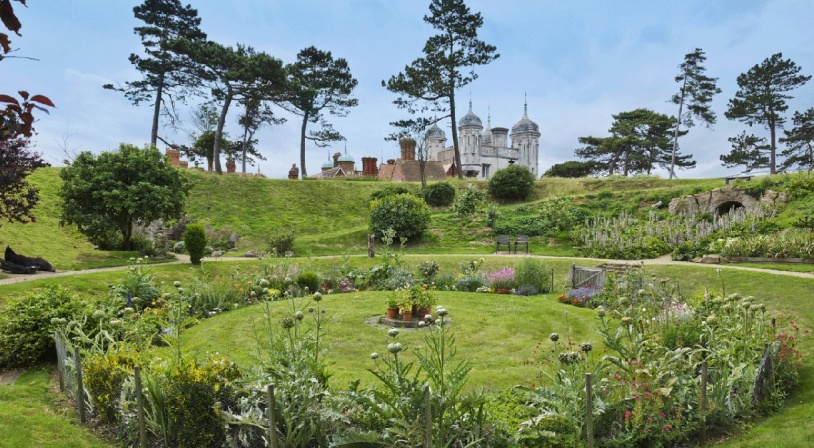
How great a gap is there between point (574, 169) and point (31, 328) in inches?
1849

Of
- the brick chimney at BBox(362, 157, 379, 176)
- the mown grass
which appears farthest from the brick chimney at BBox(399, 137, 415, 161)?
the mown grass

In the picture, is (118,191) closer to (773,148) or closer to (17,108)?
(17,108)

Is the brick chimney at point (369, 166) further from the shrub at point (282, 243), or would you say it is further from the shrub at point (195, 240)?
the shrub at point (195, 240)

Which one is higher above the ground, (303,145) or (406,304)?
(303,145)

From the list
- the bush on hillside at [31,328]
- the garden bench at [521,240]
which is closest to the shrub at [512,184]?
the garden bench at [521,240]

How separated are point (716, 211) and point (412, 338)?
1897 centimetres

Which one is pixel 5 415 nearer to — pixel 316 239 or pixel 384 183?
pixel 316 239

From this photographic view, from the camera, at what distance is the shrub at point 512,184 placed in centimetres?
3145

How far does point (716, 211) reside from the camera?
2203 cm

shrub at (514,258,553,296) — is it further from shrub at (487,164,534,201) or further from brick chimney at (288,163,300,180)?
brick chimney at (288,163,300,180)

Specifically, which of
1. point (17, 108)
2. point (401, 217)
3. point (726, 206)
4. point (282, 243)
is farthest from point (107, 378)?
point (726, 206)

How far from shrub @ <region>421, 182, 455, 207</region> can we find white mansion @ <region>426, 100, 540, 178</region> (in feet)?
96.1

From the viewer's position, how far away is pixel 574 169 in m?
48.6

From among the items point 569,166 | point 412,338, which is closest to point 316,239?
point 412,338
